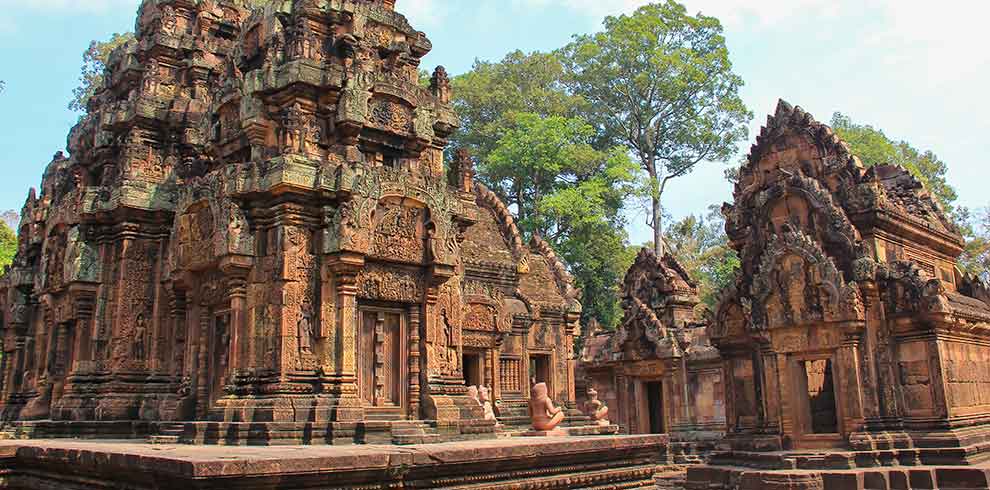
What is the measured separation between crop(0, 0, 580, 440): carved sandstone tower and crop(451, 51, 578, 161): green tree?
20254mm

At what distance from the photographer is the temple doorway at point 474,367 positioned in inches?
658

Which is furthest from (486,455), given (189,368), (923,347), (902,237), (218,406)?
(902,237)

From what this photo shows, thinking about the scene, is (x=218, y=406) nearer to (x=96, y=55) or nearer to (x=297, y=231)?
(x=297, y=231)

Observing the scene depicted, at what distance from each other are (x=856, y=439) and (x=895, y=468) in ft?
2.27

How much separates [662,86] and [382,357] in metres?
26.9

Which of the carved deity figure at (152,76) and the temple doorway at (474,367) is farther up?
the carved deity figure at (152,76)

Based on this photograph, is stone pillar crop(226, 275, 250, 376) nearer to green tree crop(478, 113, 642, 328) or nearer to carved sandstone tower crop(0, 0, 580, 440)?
carved sandstone tower crop(0, 0, 580, 440)

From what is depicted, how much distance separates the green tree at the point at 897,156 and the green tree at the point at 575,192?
9.74 metres

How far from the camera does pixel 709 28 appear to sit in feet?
113

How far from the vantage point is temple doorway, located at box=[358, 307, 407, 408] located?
998 cm

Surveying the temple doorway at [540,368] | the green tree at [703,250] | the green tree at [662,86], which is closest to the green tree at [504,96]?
the green tree at [662,86]

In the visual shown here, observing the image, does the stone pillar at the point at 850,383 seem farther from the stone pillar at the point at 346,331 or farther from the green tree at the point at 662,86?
the green tree at the point at 662,86

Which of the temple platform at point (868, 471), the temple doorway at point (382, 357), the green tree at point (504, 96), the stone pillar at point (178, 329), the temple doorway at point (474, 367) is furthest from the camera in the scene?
the green tree at point (504, 96)

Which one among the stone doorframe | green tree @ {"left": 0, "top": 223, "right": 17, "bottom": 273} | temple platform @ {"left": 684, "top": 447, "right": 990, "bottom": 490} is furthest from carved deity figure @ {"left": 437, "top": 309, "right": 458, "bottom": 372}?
green tree @ {"left": 0, "top": 223, "right": 17, "bottom": 273}
